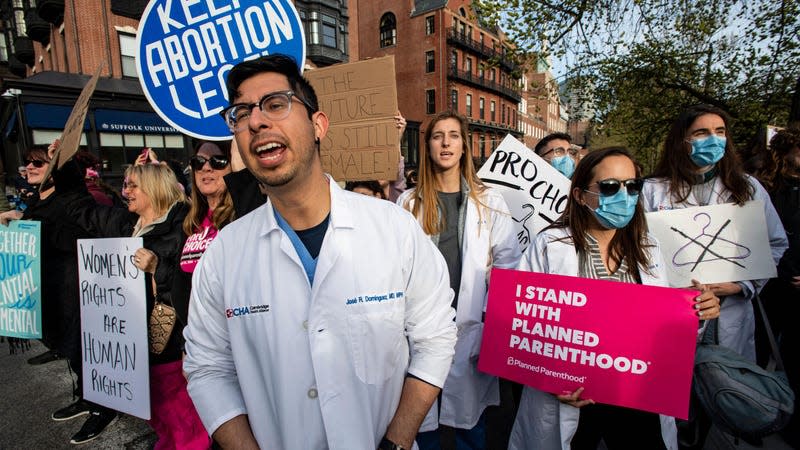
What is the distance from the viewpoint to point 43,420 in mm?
3426

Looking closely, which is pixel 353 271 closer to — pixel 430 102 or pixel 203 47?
pixel 203 47

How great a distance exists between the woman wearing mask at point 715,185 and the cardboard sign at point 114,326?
3724 mm

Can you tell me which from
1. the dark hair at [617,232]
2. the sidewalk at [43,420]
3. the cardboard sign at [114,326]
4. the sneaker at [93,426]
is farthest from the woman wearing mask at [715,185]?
the sneaker at [93,426]

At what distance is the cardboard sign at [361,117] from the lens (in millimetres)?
2896

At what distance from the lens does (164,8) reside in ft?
6.34

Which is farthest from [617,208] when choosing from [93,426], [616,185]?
[93,426]

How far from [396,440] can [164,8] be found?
7.48ft

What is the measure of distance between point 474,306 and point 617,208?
1.03 m

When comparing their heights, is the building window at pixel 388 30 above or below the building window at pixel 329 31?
above

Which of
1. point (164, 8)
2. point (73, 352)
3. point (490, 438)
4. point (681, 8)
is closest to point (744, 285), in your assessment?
point (490, 438)

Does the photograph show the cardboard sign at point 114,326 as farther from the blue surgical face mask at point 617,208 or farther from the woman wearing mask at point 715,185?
the woman wearing mask at point 715,185

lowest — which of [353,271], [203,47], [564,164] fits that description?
[353,271]

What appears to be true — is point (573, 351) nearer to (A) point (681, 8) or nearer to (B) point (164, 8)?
(B) point (164, 8)

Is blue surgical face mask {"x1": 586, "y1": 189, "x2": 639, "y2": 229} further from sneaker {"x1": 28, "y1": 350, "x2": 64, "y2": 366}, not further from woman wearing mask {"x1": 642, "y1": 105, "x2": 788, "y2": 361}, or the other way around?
sneaker {"x1": 28, "y1": 350, "x2": 64, "y2": 366}
